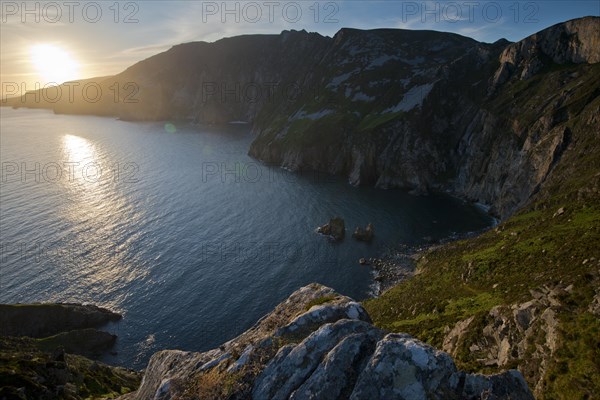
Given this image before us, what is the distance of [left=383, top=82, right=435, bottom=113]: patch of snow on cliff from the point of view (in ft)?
445

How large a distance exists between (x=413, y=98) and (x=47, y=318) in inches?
4954

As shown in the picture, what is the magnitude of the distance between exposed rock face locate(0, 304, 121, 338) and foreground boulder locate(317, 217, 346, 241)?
46.8m

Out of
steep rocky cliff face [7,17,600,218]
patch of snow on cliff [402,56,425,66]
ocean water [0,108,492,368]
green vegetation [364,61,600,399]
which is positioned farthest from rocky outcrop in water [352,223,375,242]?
patch of snow on cliff [402,56,425,66]

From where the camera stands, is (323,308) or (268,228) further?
(268,228)

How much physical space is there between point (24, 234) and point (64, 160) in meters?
91.8

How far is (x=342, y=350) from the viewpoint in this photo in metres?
15.6

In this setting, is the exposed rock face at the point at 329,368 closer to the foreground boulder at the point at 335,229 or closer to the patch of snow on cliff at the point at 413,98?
the foreground boulder at the point at 335,229

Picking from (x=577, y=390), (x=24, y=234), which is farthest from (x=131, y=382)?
(x=24, y=234)

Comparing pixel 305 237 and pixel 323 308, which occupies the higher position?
pixel 323 308

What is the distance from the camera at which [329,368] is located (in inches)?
600

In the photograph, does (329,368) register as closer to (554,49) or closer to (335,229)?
(335,229)

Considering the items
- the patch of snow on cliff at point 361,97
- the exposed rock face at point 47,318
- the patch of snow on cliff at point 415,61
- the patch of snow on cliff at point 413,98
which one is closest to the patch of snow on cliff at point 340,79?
the patch of snow on cliff at point 361,97

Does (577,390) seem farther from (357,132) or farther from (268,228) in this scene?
(357,132)

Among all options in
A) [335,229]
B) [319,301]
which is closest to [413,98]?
[335,229]
